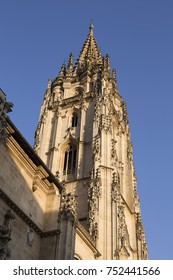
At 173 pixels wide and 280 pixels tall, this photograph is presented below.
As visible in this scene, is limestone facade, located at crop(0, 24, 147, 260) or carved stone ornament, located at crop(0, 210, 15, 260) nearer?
carved stone ornament, located at crop(0, 210, 15, 260)

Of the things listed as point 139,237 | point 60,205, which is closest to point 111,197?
point 139,237

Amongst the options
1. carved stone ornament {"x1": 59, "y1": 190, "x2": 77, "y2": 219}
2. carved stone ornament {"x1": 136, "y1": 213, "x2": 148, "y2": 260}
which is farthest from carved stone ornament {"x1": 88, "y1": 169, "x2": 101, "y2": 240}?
carved stone ornament {"x1": 59, "y1": 190, "x2": 77, "y2": 219}

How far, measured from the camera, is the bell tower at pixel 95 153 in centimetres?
2358

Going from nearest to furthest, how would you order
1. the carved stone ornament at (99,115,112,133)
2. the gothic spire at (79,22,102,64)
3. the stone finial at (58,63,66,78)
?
the carved stone ornament at (99,115,112,133)
the stone finial at (58,63,66,78)
the gothic spire at (79,22,102,64)

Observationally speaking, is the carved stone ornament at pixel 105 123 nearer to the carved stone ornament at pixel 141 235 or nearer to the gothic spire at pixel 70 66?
the carved stone ornament at pixel 141 235

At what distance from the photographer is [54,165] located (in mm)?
29875

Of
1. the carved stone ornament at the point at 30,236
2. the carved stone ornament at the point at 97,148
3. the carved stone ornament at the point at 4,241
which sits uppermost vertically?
the carved stone ornament at the point at 97,148

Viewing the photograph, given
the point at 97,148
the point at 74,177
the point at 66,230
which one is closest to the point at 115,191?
the point at 97,148

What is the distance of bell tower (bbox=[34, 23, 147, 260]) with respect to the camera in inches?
928

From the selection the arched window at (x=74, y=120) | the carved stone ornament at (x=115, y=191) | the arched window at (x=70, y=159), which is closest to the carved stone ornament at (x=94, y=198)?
the carved stone ornament at (x=115, y=191)

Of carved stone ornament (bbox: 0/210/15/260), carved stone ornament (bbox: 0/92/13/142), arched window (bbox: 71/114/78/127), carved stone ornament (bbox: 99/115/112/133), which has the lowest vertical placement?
carved stone ornament (bbox: 0/210/15/260)

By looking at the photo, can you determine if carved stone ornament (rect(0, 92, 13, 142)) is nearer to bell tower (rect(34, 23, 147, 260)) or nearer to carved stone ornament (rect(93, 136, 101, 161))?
bell tower (rect(34, 23, 147, 260))

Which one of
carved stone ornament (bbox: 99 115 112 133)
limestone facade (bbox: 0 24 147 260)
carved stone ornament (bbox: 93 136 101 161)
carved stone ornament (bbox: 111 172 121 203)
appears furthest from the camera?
carved stone ornament (bbox: 99 115 112 133)
